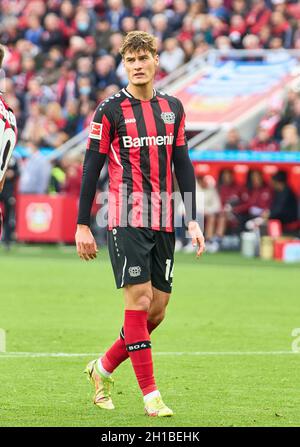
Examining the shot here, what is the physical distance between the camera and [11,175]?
75.4 ft

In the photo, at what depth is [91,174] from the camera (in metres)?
7.48

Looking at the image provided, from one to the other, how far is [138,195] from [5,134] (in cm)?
92

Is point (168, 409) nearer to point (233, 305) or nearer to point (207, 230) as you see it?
point (233, 305)

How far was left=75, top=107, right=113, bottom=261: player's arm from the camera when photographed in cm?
740

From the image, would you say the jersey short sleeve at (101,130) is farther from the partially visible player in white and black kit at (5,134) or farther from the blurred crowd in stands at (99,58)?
the blurred crowd in stands at (99,58)

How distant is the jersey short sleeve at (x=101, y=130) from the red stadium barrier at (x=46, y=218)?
15727 mm

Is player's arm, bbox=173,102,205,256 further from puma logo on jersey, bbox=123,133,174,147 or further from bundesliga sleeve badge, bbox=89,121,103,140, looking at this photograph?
bundesliga sleeve badge, bbox=89,121,103,140

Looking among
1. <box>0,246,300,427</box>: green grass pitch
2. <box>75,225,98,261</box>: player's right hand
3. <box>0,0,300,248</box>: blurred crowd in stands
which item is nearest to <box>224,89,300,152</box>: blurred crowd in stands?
<box>0,0,300,248</box>: blurred crowd in stands

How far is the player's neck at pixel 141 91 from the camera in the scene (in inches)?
296

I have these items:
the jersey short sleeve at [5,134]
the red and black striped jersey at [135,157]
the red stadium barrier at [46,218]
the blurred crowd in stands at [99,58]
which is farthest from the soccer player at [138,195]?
the red stadium barrier at [46,218]

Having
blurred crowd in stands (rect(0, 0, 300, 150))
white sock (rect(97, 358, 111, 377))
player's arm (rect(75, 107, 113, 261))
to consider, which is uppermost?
blurred crowd in stands (rect(0, 0, 300, 150))

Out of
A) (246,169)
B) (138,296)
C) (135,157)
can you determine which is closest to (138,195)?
(135,157)

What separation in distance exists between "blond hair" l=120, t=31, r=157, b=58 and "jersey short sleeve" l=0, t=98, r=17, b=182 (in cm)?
83

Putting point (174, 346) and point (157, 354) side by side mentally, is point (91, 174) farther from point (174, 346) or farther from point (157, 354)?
point (174, 346)
